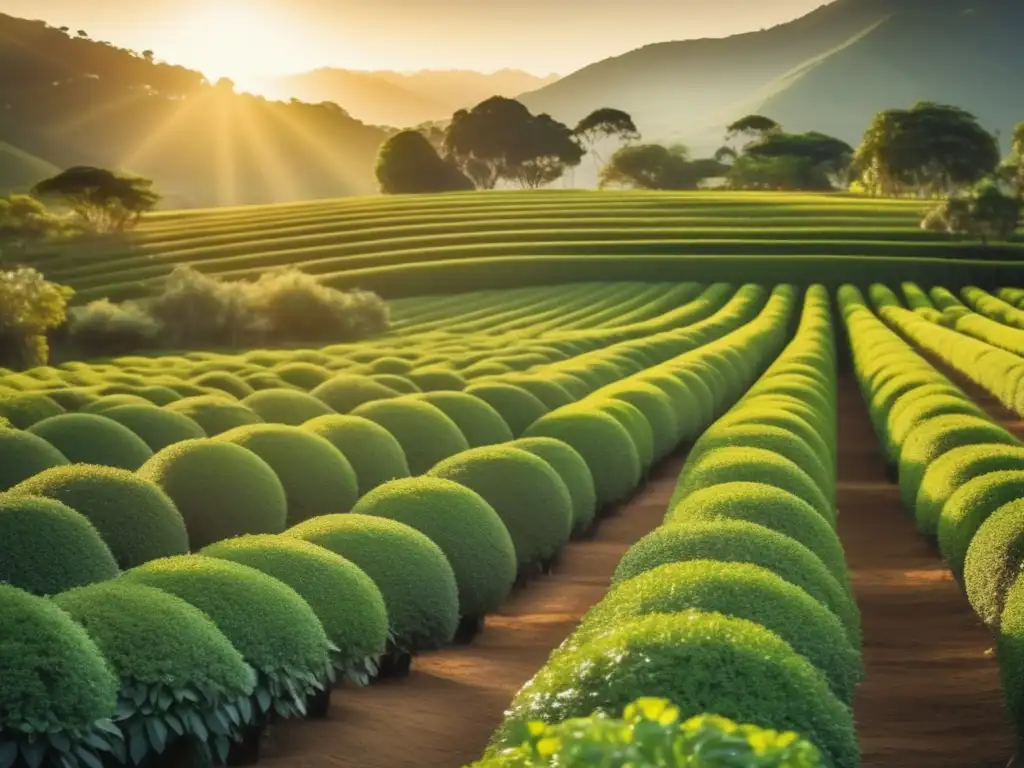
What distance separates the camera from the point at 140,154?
574ft

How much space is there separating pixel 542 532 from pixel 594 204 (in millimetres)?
90023

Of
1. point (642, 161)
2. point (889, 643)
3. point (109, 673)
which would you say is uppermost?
point (642, 161)

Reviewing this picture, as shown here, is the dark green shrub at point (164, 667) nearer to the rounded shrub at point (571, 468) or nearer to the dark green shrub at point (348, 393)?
the rounded shrub at point (571, 468)

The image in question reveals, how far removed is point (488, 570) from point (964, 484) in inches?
246

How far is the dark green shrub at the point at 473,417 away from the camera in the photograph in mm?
22797

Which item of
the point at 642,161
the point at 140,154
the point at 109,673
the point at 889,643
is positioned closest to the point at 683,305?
the point at 889,643

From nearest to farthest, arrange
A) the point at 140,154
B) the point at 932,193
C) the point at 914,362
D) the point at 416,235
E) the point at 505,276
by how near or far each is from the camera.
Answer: the point at 914,362 < the point at 505,276 < the point at 416,235 < the point at 932,193 < the point at 140,154

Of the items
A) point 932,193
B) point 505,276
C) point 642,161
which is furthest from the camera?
point 642,161

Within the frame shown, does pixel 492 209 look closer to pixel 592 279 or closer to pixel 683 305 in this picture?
pixel 592 279

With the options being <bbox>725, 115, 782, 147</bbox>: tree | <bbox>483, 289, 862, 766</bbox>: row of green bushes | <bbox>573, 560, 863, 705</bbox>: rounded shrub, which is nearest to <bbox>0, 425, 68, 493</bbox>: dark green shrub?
<bbox>483, 289, 862, 766</bbox>: row of green bushes

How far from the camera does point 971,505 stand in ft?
49.8

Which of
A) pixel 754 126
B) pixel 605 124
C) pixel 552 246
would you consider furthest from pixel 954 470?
pixel 754 126

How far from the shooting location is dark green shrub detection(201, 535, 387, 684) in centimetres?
1124

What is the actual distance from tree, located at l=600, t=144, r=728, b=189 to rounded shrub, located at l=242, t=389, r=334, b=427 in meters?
128
